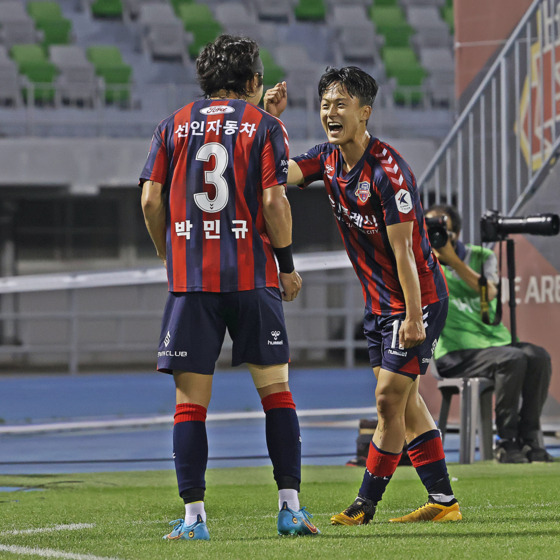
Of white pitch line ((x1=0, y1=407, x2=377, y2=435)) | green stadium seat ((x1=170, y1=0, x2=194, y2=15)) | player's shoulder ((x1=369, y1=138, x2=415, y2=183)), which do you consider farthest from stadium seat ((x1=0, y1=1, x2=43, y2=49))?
player's shoulder ((x1=369, y1=138, x2=415, y2=183))

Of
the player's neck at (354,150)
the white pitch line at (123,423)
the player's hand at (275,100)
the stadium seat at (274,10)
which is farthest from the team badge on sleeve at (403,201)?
the stadium seat at (274,10)

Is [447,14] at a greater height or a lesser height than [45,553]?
greater

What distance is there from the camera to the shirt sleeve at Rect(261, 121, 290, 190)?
3.76 meters

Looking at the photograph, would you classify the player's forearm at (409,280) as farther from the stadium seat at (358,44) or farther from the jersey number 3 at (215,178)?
the stadium seat at (358,44)

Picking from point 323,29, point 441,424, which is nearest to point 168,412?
point 441,424

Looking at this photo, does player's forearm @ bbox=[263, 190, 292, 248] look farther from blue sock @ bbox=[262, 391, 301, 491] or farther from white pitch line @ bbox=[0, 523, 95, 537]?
white pitch line @ bbox=[0, 523, 95, 537]

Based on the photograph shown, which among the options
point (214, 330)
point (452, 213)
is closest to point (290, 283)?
point (214, 330)

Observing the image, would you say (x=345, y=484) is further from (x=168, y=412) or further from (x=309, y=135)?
(x=309, y=135)

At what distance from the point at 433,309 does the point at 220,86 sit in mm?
1144

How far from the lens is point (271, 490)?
19.0 ft

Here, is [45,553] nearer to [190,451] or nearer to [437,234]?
[190,451]

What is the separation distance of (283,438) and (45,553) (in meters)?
0.86

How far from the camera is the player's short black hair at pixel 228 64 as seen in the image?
388 centimetres

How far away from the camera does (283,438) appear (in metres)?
3.81
